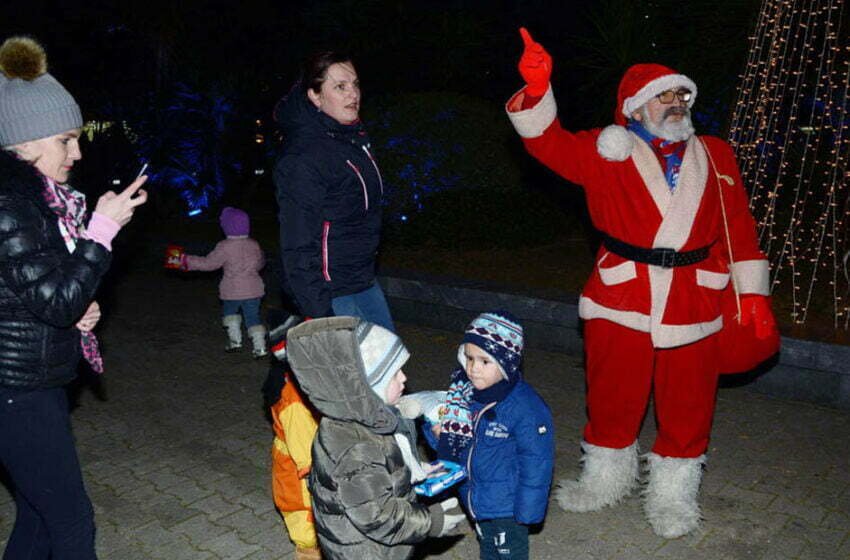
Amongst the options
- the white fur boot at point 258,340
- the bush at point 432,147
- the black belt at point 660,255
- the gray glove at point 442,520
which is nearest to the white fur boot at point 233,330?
the white fur boot at point 258,340

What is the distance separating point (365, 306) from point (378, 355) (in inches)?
47.3

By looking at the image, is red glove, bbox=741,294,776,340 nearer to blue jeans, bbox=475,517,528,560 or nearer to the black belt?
the black belt

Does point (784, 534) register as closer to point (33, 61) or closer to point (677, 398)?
point (677, 398)

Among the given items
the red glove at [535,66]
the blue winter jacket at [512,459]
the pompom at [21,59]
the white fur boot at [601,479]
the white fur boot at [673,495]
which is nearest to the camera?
the pompom at [21,59]

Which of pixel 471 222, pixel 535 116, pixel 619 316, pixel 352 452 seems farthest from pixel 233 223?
pixel 352 452

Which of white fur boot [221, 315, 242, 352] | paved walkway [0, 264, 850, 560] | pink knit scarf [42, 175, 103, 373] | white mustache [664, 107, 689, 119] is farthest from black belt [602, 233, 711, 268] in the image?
white fur boot [221, 315, 242, 352]

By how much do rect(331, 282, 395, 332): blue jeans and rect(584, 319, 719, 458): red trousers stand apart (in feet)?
3.35

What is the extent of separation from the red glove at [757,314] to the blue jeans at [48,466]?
3008mm

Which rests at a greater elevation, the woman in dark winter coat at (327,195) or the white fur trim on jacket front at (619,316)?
the woman in dark winter coat at (327,195)

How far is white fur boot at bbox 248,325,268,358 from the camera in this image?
22.2ft

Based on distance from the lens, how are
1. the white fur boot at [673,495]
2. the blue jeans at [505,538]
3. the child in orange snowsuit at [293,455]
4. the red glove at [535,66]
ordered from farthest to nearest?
the white fur boot at [673,495] → the red glove at [535,66] → the child in orange snowsuit at [293,455] → the blue jeans at [505,538]

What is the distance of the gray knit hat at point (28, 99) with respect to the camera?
274 centimetres

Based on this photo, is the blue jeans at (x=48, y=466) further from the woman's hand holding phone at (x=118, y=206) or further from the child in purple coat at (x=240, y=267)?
the child in purple coat at (x=240, y=267)

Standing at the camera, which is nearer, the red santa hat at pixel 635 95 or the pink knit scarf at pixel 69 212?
the pink knit scarf at pixel 69 212
